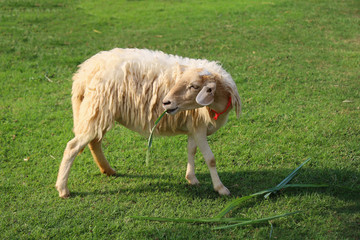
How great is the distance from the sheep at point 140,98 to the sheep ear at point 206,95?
136 mm

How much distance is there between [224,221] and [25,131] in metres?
3.59

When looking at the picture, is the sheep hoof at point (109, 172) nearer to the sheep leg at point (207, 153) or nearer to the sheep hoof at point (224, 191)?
the sheep leg at point (207, 153)

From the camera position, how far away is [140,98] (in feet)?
14.3

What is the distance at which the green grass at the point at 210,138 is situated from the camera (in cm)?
419

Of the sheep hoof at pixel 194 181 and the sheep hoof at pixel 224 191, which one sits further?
the sheep hoof at pixel 194 181

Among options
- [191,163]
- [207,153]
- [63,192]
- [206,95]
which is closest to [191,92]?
[206,95]

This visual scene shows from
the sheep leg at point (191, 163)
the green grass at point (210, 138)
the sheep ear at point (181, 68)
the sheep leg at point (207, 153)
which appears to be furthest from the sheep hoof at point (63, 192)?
the sheep ear at point (181, 68)

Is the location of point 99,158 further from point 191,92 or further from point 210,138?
point 210,138

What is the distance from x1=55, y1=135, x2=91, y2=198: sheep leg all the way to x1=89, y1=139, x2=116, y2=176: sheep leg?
37 cm

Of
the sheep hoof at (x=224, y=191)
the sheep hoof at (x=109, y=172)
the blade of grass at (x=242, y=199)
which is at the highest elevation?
the blade of grass at (x=242, y=199)

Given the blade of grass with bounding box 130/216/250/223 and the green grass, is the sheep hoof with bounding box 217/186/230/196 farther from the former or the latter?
the blade of grass with bounding box 130/216/250/223

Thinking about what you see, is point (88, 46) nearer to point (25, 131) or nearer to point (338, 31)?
point (25, 131)

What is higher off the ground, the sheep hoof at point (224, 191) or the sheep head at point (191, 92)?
the sheep head at point (191, 92)

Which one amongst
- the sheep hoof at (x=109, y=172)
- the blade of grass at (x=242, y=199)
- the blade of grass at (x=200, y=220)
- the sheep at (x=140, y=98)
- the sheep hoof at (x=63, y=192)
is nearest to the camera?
the blade of grass at (x=200, y=220)
